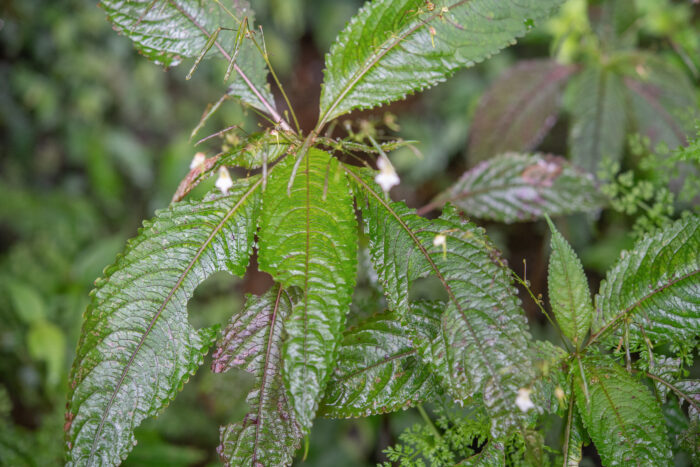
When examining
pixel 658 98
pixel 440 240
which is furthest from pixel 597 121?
pixel 440 240

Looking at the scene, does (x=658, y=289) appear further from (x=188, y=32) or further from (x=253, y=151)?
(x=188, y=32)

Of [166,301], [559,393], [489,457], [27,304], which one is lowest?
[489,457]

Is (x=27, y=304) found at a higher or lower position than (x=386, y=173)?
higher

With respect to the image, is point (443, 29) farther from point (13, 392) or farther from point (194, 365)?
point (13, 392)

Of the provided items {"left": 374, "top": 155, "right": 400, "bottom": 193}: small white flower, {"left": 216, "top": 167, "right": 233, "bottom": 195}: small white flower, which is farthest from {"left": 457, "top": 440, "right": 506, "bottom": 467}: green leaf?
{"left": 216, "top": 167, "right": 233, "bottom": 195}: small white flower

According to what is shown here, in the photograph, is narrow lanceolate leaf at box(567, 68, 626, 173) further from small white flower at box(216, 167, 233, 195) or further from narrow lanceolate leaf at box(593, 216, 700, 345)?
small white flower at box(216, 167, 233, 195)

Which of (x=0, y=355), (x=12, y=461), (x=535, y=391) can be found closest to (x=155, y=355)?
(x=535, y=391)
